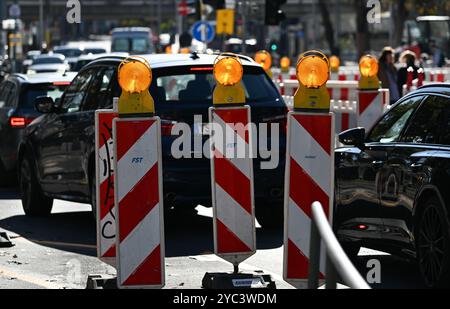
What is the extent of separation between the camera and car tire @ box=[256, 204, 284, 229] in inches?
550

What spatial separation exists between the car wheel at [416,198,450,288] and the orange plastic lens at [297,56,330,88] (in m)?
1.16

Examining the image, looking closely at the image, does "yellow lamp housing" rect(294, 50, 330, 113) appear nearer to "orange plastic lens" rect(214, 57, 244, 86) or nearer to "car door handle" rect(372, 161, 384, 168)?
"orange plastic lens" rect(214, 57, 244, 86)

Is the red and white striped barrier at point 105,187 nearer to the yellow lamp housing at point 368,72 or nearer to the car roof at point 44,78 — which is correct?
the yellow lamp housing at point 368,72

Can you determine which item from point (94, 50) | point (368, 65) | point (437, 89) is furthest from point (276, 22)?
point (94, 50)

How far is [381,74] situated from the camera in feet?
83.4

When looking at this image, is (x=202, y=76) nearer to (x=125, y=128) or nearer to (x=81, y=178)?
(x=81, y=178)

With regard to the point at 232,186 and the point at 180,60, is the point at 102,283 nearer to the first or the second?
the point at 232,186

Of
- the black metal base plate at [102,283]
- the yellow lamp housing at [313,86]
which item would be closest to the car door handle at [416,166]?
the yellow lamp housing at [313,86]

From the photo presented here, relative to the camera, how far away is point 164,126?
42.6 ft

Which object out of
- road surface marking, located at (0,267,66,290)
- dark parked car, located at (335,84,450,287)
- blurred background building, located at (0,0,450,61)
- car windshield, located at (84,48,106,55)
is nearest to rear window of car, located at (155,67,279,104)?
dark parked car, located at (335,84,450,287)

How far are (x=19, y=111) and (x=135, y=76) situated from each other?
1065 centimetres

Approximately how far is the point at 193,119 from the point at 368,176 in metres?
2.70

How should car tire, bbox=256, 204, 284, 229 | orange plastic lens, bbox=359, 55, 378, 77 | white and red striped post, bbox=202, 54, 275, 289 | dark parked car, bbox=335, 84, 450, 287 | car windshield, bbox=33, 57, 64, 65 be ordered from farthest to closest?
car windshield, bbox=33, 57, 64, 65, orange plastic lens, bbox=359, 55, 378, 77, car tire, bbox=256, 204, 284, 229, white and red striped post, bbox=202, 54, 275, 289, dark parked car, bbox=335, 84, 450, 287
